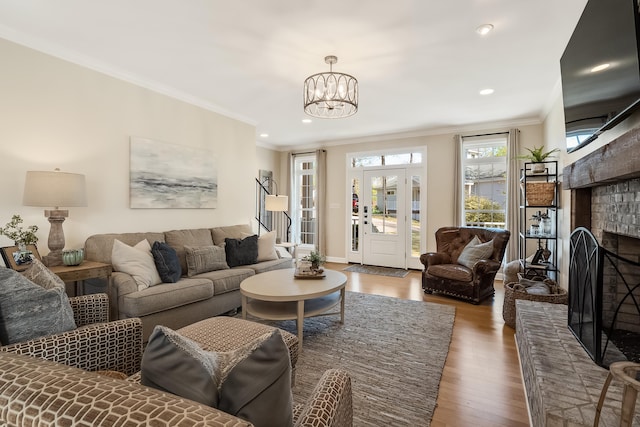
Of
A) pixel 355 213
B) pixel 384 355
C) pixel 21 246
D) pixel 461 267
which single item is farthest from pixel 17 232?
pixel 355 213

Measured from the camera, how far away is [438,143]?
5695 mm

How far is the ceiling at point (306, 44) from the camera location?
2.29 meters

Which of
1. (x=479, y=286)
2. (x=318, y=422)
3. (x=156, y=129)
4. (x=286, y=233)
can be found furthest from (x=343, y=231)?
(x=318, y=422)

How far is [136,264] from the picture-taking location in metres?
2.89

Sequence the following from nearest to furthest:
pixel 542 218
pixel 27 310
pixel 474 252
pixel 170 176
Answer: pixel 27 310
pixel 542 218
pixel 170 176
pixel 474 252

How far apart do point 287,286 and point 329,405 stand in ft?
6.28

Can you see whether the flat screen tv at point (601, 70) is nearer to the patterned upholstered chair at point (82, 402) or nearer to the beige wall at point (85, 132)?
the patterned upholstered chair at point (82, 402)

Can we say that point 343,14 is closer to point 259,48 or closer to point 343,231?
point 259,48

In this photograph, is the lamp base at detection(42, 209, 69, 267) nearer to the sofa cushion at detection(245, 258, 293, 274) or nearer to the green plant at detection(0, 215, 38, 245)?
the green plant at detection(0, 215, 38, 245)

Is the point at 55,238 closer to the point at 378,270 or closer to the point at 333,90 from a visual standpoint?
the point at 333,90

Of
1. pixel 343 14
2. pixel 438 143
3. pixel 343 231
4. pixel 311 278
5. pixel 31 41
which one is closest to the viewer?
pixel 343 14

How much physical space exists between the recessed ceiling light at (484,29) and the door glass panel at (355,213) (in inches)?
162

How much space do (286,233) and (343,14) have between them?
5.19 meters

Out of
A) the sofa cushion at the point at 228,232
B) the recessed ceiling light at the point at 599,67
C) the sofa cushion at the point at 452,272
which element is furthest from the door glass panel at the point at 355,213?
the recessed ceiling light at the point at 599,67
